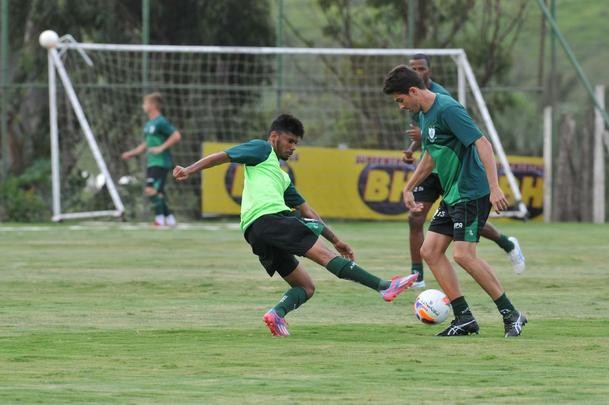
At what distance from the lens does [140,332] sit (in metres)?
10.5

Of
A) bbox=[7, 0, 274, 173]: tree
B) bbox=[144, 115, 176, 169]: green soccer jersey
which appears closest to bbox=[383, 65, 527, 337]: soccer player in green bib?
bbox=[144, 115, 176, 169]: green soccer jersey

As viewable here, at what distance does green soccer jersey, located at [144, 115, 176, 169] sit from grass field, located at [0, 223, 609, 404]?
6.13m

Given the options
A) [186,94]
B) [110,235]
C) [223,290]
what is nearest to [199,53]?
[186,94]

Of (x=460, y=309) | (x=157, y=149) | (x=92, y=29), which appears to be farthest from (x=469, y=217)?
(x=92, y=29)

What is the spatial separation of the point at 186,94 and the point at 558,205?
7.64 m

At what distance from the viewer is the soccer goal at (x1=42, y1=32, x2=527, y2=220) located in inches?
1082

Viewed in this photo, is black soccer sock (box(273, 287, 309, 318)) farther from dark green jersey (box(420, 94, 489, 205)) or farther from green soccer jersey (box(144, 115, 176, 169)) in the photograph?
green soccer jersey (box(144, 115, 176, 169))

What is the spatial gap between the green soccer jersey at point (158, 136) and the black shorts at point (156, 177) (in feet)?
0.23

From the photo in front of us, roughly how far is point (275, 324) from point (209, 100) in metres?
18.9

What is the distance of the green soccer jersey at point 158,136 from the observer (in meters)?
24.2

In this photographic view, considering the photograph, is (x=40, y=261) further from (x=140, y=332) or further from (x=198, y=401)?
(x=198, y=401)

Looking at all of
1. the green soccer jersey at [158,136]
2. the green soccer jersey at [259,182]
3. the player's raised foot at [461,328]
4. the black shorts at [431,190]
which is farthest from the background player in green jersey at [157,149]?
the player's raised foot at [461,328]

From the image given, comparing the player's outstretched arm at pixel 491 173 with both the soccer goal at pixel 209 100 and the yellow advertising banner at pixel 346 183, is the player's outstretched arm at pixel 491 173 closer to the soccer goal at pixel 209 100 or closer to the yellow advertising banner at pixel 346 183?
the soccer goal at pixel 209 100

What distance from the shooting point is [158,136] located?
24500 mm
